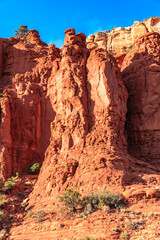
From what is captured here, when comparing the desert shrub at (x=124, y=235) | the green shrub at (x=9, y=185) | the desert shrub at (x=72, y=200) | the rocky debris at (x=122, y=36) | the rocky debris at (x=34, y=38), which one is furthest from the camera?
the rocky debris at (x=122, y=36)

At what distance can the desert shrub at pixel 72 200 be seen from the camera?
14.2 m

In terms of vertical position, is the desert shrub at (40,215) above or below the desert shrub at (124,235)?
above

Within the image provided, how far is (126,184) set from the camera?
49.7 ft

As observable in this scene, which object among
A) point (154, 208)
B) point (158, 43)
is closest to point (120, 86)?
point (158, 43)

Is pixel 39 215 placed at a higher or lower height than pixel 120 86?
lower

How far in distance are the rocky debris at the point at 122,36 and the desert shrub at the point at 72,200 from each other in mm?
39861

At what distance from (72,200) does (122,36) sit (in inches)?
1834

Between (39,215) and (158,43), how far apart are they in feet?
56.3

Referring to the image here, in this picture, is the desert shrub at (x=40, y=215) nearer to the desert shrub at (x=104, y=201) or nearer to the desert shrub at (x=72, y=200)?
the desert shrub at (x=72, y=200)

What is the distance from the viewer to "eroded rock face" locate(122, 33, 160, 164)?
21.1m

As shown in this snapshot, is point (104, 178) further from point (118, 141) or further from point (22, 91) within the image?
point (22, 91)

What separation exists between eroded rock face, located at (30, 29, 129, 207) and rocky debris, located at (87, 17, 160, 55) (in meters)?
31.5

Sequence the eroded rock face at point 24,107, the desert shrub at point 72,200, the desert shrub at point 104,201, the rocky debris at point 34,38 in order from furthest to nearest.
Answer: the rocky debris at point 34,38, the eroded rock face at point 24,107, the desert shrub at point 72,200, the desert shrub at point 104,201

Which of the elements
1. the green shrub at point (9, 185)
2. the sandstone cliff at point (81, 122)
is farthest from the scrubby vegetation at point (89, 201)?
the green shrub at point (9, 185)
